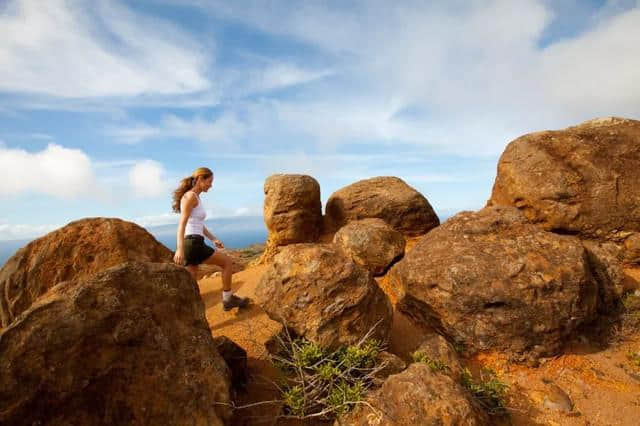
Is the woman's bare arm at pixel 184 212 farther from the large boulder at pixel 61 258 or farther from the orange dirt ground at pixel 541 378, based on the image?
the large boulder at pixel 61 258

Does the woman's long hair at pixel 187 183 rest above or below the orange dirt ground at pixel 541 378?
above

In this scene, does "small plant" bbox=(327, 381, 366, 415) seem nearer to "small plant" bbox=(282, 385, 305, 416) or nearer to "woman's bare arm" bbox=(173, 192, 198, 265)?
"small plant" bbox=(282, 385, 305, 416)

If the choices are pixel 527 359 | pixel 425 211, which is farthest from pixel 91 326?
pixel 425 211

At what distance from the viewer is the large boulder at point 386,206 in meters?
14.1

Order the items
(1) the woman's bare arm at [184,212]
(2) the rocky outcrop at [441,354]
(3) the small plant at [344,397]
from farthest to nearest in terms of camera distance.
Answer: (1) the woman's bare arm at [184,212] < (2) the rocky outcrop at [441,354] < (3) the small plant at [344,397]

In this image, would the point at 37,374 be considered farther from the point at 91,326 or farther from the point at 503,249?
the point at 503,249

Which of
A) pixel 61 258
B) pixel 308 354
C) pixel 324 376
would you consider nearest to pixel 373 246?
pixel 308 354

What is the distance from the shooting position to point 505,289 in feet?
20.8

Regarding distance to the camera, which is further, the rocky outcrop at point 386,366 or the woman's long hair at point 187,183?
the woman's long hair at point 187,183

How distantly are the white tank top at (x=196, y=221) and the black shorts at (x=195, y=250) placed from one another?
4.0 inches

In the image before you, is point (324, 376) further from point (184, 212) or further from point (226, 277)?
point (184, 212)

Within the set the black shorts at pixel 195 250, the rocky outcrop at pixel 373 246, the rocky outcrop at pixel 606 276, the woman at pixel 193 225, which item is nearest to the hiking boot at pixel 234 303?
the woman at pixel 193 225

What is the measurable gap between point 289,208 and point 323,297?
360 inches

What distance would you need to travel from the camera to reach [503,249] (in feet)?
22.6
